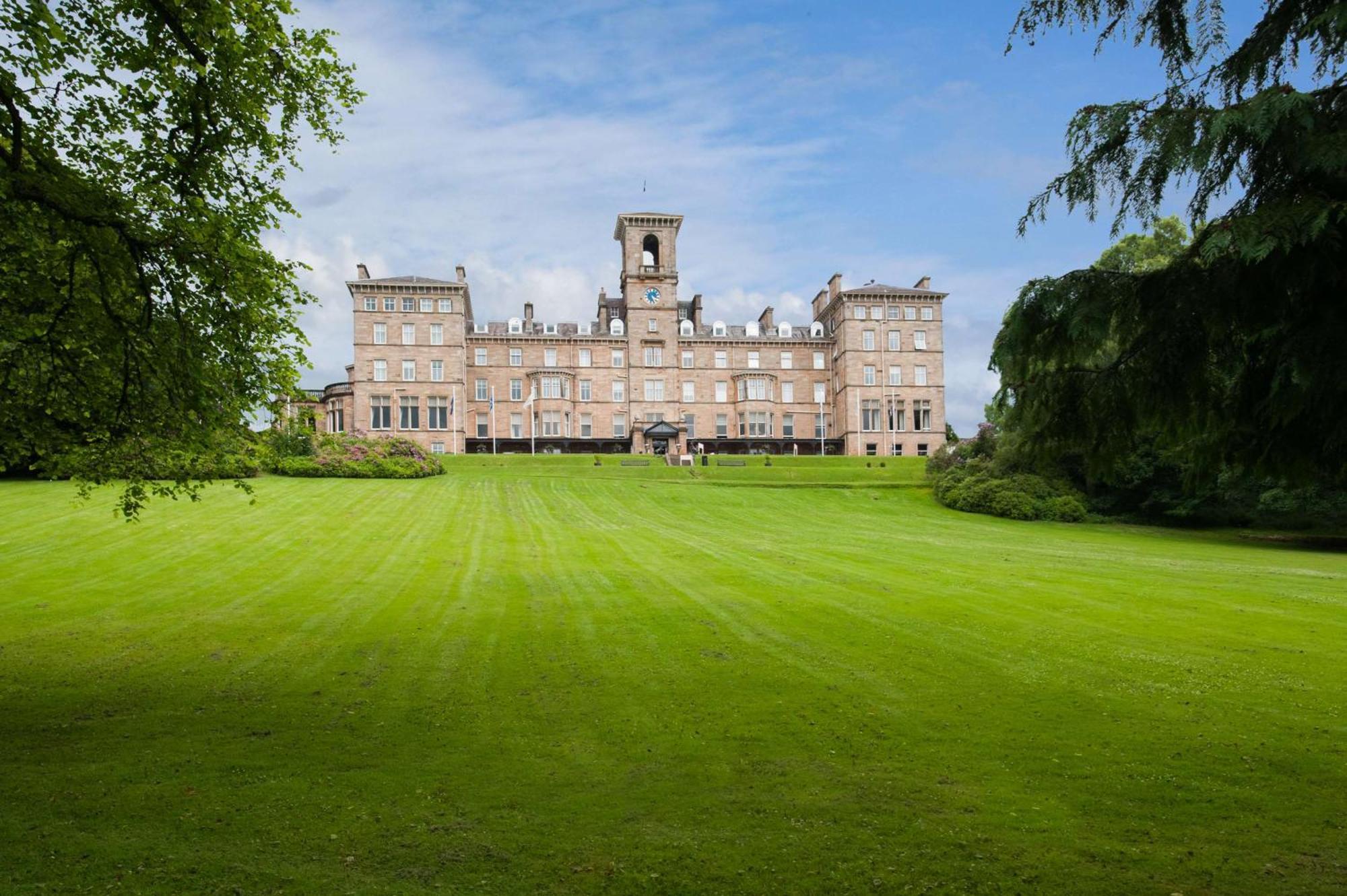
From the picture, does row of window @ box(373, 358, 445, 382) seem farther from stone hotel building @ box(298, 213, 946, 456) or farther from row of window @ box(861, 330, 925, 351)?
row of window @ box(861, 330, 925, 351)

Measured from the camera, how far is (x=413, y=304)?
74.2 m

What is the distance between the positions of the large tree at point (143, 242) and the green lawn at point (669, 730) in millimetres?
3262

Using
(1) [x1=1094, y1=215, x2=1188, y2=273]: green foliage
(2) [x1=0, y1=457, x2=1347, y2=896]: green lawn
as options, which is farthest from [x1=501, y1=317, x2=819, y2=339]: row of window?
(2) [x1=0, y1=457, x2=1347, y2=896]: green lawn

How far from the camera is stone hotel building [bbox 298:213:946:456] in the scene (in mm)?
74562

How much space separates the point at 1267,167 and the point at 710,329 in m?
82.6

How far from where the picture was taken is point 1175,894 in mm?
5520

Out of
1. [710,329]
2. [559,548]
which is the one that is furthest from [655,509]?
[710,329]

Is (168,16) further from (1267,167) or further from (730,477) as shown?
(730,477)

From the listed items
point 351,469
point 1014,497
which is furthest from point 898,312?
point 351,469

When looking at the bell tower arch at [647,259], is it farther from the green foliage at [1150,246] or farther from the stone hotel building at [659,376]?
the green foliage at [1150,246]

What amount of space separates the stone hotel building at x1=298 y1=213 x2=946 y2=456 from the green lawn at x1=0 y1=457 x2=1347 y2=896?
5671cm

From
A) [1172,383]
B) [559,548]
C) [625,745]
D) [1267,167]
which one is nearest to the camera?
[1267,167]

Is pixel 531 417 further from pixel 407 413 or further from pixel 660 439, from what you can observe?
pixel 660 439

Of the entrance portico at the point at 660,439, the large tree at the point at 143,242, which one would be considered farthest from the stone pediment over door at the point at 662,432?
the large tree at the point at 143,242
